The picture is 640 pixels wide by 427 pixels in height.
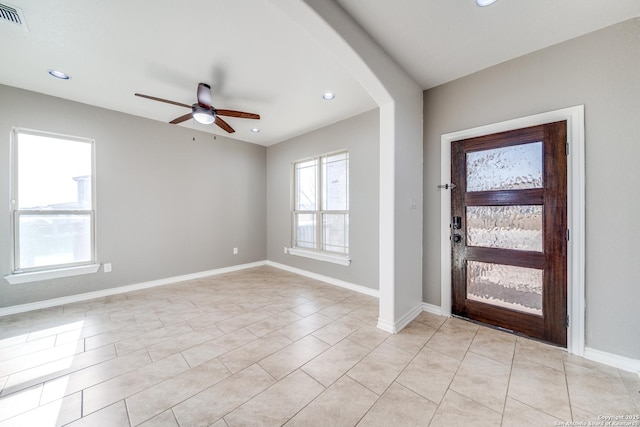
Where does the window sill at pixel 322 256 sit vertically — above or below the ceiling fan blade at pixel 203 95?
below

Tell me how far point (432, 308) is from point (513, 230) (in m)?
1.26

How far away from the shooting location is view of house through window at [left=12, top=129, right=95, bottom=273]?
9.89ft

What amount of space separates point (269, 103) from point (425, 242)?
9.17 feet

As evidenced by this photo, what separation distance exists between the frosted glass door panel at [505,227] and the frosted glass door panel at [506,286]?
0.76 feet

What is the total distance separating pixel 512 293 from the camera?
2406mm

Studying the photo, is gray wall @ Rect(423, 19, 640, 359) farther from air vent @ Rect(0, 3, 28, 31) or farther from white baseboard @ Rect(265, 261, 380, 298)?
air vent @ Rect(0, 3, 28, 31)

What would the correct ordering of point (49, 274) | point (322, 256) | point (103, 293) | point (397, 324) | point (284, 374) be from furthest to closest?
point (322, 256)
point (103, 293)
point (49, 274)
point (397, 324)
point (284, 374)

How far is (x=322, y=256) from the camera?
4262 millimetres

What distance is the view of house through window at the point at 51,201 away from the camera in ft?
9.89

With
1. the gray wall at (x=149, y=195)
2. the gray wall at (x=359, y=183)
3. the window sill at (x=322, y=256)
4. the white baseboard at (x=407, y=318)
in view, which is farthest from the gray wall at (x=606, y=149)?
the gray wall at (x=149, y=195)

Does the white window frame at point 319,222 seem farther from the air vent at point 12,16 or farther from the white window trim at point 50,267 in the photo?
the air vent at point 12,16

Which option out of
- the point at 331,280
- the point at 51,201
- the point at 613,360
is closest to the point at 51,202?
the point at 51,201

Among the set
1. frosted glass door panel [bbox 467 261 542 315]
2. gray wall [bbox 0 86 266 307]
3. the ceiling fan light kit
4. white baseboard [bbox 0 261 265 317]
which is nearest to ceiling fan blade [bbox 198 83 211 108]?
the ceiling fan light kit

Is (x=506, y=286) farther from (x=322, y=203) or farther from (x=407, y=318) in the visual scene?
(x=322, y=203)
